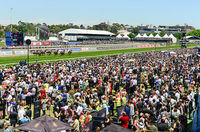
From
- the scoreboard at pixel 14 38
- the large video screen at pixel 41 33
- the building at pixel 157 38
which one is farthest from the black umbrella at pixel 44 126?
the building at pixel 157 38

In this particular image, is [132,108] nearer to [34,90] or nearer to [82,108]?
[82,108]

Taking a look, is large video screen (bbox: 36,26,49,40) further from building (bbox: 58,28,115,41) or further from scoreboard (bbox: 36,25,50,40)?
building (bbox: 58,28,115,41)

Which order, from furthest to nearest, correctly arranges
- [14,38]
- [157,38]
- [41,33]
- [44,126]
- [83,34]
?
1. [83,34]
2. [157,38]
3. [41,33]
4. [14,38]
5. [44,126]

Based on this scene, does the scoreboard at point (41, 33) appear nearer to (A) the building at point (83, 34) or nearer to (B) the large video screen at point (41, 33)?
(B) the large video screen at point (41, 33)

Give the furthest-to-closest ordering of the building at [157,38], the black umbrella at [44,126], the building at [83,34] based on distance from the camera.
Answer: the building at [83,34]
the building at [157,38]
the black umbrella at [44,126]

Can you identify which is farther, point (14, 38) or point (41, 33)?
point (41, 33)

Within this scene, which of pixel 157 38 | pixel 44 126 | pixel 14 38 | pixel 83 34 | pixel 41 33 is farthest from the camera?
pixel 83 34

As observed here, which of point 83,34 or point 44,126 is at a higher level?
point 83,34

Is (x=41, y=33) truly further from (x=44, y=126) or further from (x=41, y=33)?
(x=44, y=126)

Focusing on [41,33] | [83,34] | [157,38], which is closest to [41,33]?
[41,33]

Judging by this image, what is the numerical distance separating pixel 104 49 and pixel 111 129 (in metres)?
65.9

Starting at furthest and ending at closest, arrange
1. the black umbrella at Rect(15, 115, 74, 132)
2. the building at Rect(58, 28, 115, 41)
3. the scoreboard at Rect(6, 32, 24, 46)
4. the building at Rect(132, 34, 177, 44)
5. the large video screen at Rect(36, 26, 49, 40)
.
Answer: the building at Rect(58, 28, 115, 41)
the building at Rect(132, 34, 177, 44)
the large video screen at Rect(36, 26, 49, 40)
the scoreboard at Rect(6, 32, 24, 46)
the black umbrella at Rect(15, 115, 74, 132)

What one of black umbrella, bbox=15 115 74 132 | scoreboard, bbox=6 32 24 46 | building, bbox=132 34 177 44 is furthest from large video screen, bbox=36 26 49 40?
building, bbox=132 34 177 44

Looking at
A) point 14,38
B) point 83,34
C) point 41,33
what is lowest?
point 14,38
